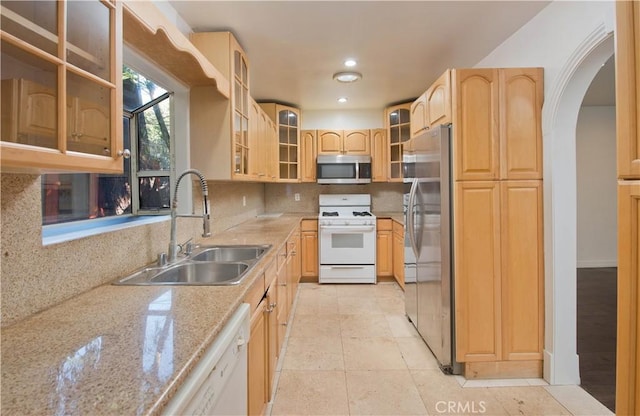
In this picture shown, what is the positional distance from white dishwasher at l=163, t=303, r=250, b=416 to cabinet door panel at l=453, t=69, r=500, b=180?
1670 mm

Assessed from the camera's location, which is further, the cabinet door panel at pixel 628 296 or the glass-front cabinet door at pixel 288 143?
the glass-front cabinet door at pixel 288 143

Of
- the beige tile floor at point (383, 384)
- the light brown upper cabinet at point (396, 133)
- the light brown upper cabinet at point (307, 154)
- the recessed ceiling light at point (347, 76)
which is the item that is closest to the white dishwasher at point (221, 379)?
the beige tile floor at point (383, 384)

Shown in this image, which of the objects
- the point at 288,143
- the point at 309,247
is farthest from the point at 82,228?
the point at 288,143

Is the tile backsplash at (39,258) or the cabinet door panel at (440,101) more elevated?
the cabinet door panel at (440,101)

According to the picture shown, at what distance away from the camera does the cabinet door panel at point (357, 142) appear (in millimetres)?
4602

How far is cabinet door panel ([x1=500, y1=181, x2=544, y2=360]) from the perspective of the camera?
204cm

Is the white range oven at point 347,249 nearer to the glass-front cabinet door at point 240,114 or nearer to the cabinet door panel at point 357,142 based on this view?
the cabinet door panel at point 357,142

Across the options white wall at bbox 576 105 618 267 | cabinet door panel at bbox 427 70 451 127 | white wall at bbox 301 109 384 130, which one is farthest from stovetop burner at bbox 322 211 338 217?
white wall at bbox 576 105 618 267

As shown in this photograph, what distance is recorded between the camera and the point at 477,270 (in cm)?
206

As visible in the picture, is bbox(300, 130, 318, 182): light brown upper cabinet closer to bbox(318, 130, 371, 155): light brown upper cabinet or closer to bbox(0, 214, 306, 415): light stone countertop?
bbox(318, 130, 371, 155): light brown upper cabinet

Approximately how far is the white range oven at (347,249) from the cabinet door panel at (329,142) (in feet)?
3.59

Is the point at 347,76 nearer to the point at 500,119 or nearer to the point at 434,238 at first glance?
the point at 500,119

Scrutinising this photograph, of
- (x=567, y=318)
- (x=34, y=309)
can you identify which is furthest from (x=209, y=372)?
(x=567, y=318)

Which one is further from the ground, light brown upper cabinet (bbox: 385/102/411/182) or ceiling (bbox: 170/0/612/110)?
ceiling (bbox: 170/0/612/110)
